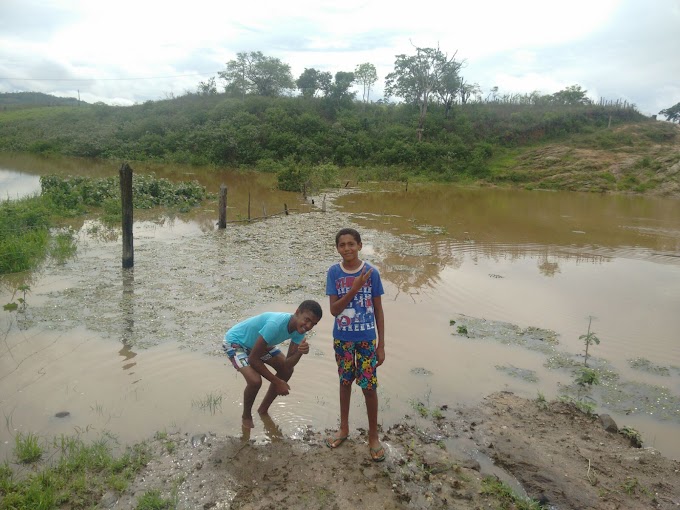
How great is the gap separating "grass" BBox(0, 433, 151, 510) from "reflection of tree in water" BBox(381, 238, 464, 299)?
5.30 m

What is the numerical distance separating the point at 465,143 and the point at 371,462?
3560cm

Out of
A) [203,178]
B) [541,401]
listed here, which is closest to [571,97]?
[203,178]

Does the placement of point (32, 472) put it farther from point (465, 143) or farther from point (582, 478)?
point (465, 143)

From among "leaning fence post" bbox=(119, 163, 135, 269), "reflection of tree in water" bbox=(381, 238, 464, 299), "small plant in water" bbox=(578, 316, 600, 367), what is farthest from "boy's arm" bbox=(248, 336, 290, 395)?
"leaning fence post" bbox=(119, 163, 135, 269)

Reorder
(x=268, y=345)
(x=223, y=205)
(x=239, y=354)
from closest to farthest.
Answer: (x=268, y=345), (x=239, y=354), (x=223, y=205)

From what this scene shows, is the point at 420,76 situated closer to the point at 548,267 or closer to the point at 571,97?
the point at 571,97

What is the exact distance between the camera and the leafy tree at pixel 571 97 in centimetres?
4155

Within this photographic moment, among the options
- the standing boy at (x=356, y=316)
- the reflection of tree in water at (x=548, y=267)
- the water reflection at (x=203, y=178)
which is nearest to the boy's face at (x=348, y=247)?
the standing boy at (x=356, y=316)

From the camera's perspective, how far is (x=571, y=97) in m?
43.4

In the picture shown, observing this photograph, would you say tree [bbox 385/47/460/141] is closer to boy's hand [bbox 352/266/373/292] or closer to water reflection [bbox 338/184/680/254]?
water reflection [bbox 338/184/680/254]

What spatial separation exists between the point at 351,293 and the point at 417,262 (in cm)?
706

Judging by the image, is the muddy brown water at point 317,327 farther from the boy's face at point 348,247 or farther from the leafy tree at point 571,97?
the leafy tree at point 571,97

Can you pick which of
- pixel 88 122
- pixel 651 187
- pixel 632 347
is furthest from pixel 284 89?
pixel 632 347

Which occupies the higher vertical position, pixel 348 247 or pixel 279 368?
pixel 348 247
